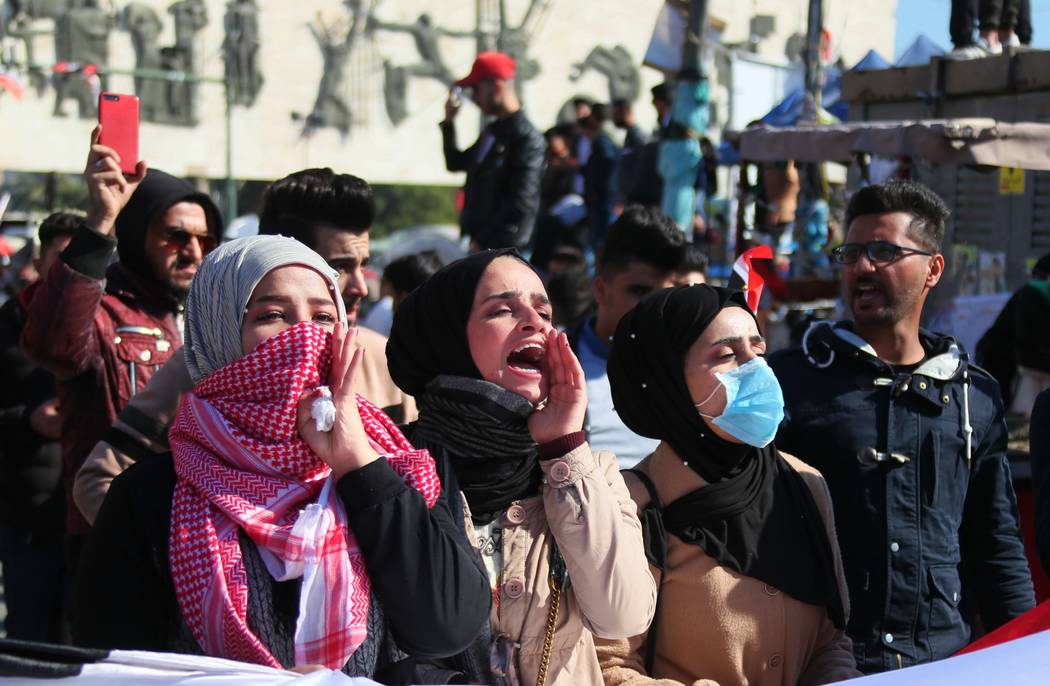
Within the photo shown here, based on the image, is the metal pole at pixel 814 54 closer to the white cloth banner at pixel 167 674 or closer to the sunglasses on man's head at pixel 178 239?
the sunglasses on man's head at pixel 178 239

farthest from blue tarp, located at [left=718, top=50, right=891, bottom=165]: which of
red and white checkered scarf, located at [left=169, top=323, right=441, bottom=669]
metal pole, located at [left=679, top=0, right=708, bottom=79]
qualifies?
red and white checkered scarf, located at [left=169, top=323, right=441, bottom=669]

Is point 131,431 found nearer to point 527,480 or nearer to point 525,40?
point 527,480

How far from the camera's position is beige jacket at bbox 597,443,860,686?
2913 millimetres

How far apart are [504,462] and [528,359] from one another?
24cm

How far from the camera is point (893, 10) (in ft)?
144

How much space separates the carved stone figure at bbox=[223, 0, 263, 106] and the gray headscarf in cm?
3112

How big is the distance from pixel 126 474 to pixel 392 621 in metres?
0.55

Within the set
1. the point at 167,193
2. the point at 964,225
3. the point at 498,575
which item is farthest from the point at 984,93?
the point at 498,575

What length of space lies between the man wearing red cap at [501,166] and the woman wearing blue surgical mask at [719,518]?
15.7 ft

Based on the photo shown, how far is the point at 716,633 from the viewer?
2916 millimetres

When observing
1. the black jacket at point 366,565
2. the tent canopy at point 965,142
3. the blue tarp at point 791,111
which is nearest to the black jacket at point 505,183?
the tent canopy at point 965,142

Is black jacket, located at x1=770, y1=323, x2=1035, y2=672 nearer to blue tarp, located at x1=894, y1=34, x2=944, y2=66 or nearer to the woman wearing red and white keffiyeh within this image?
the woman wearing red and white keffiyeh

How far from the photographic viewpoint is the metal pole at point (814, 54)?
9.66 meters

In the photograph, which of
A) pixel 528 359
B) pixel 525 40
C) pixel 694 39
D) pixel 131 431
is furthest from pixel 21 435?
pixel 525 40
